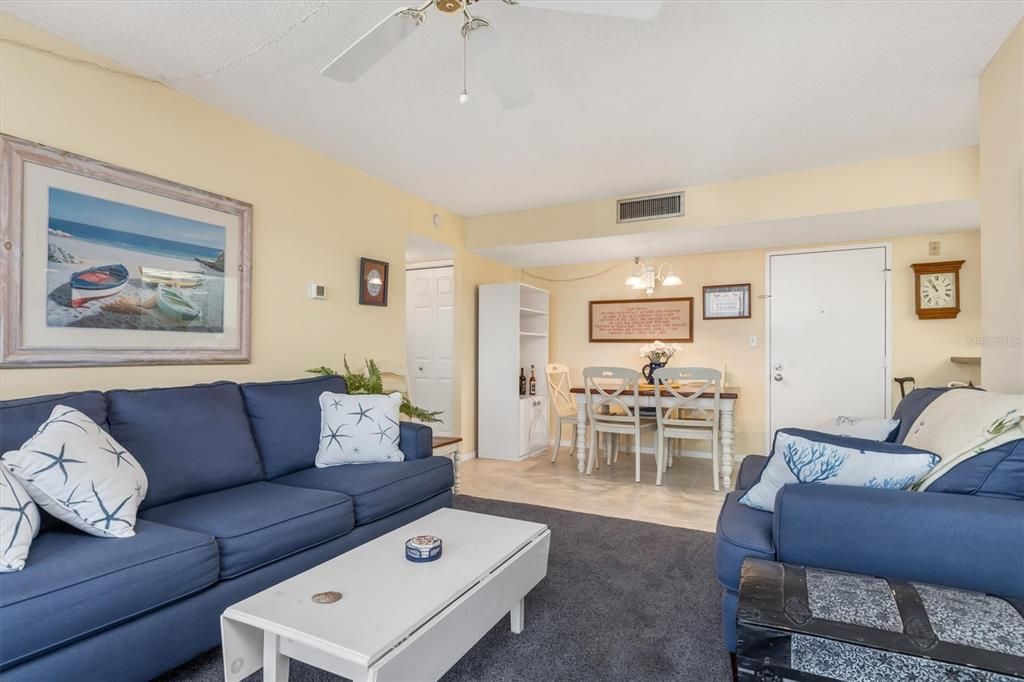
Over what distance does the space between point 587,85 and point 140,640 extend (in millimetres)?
2856

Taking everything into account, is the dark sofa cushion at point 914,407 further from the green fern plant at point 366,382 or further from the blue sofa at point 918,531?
the green fern plant at point 366,382

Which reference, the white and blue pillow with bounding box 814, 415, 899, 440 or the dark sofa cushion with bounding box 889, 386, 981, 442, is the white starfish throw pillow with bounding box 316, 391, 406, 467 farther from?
the dark sofa cushion with bounding box 889, 386, 981, 442

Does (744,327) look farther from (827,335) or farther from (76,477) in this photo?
(76,477)

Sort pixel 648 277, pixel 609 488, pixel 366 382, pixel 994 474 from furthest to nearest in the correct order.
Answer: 1. pixel 648 277
2. pixel 609 488
3. pixel 366 382
4. pixel 994 474

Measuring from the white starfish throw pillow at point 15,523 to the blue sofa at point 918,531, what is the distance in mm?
2054

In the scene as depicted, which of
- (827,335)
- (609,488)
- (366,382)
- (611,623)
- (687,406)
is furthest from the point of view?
(827,335)

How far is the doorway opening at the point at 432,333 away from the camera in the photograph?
17.1 feet

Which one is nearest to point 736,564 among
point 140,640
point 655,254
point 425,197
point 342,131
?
point 140,640

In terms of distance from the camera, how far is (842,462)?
65.0 inches

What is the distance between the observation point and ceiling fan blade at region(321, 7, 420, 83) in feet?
5.36

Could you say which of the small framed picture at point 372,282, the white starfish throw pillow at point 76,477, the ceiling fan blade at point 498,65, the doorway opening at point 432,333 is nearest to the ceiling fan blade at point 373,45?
the ceiling fan blade at point 498,65

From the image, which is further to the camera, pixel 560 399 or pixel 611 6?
pixel 560 399

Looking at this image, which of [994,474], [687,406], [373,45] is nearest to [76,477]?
[373,45]

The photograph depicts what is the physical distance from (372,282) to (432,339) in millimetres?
1616
